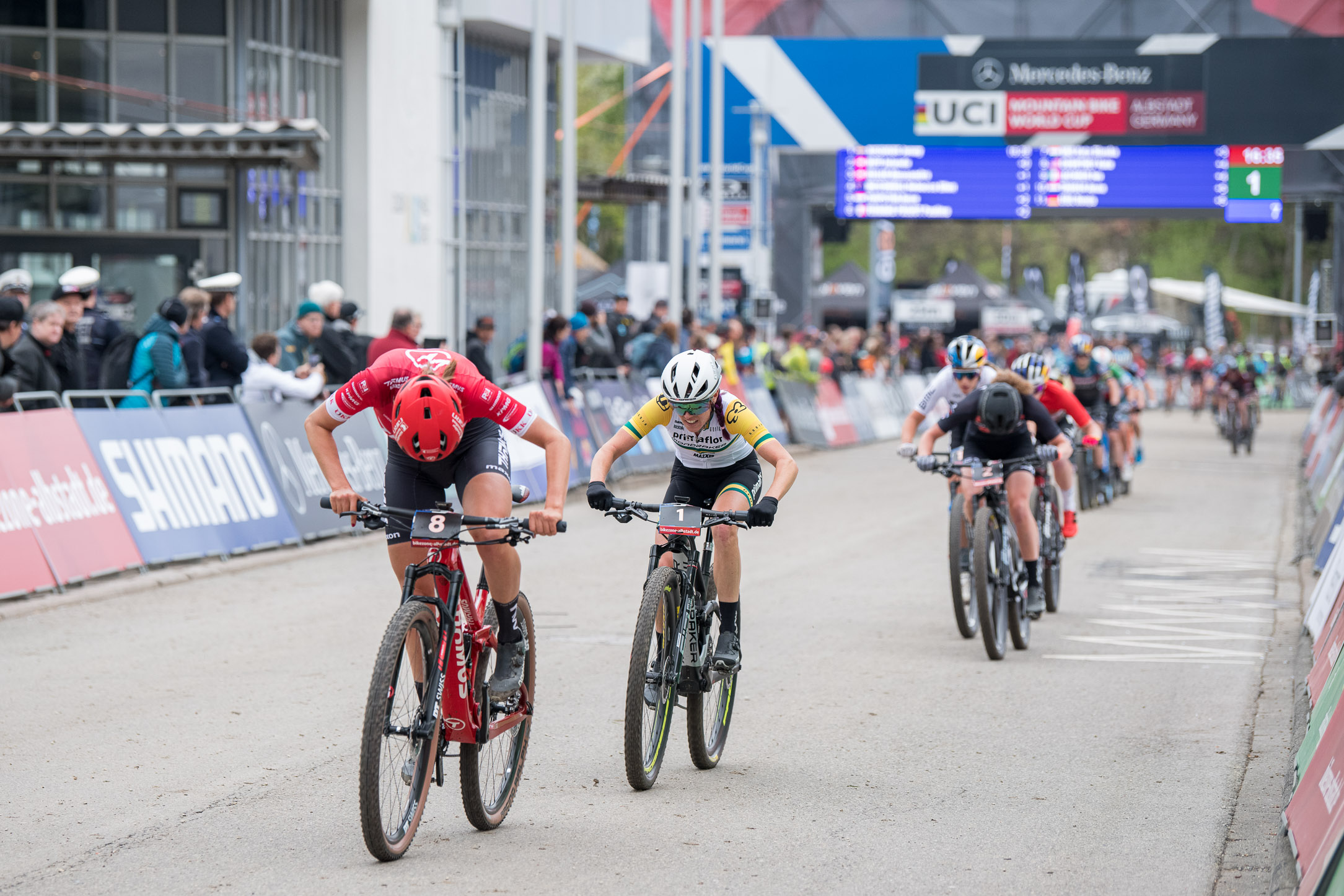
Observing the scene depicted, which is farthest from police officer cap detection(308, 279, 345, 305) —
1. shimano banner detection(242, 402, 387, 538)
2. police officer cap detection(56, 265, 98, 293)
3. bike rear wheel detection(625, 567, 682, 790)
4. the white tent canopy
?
the white tent canopy

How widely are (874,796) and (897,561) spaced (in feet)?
26.2

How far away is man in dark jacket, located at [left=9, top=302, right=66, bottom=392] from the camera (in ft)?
38.3

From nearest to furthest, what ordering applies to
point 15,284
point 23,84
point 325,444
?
point 325,444
point 15,284
point 23,84

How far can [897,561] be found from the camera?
14.6m

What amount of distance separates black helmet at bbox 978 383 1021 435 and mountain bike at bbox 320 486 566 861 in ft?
16.5

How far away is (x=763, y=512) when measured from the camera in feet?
21.7

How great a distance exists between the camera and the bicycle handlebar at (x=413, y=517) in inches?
225

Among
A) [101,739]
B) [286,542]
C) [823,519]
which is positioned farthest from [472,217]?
[101,739]

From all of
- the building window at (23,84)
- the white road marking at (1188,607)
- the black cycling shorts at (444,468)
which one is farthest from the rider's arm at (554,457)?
the building window at (23,84)

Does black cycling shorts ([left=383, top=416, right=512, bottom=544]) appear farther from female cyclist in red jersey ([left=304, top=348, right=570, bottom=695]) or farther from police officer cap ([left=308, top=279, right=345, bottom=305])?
police officer cap ([left=308, top=279, right=345, bottom=305])

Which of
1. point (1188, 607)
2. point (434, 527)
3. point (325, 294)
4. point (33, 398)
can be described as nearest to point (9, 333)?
point (33, 398)

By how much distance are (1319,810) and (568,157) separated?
704 inches

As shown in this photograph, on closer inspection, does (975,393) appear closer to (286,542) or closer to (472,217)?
(286,542)

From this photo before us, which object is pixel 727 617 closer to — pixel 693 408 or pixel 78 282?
pixel 693 408
